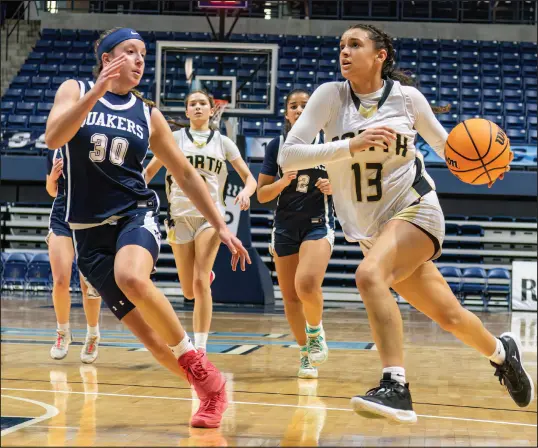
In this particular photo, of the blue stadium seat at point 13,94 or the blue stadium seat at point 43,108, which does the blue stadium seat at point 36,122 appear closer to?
the blue stadium seat at point 43,108

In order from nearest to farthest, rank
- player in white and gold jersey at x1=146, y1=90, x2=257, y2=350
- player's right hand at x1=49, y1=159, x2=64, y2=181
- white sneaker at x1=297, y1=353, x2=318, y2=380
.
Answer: white sneaker at x1=297, y1=353, x2=318, y2=380
player's right hand at x1=49, y1=159, x2=64, y2=181
player in white and gold jersey at x1=146, y1=90, x2=257, y2=350

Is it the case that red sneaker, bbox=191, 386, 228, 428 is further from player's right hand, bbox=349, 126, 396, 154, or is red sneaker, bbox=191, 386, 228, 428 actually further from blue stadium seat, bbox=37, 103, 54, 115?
blue stadium seat, bbox=37, 103, 54, 115

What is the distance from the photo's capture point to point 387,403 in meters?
3.50

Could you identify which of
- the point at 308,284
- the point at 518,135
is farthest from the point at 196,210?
the point at 518,135

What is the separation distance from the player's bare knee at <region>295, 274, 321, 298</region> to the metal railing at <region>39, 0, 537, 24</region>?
18117mm

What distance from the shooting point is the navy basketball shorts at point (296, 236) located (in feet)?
19.7

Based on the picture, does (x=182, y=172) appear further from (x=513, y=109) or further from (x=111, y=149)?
(x=513, y=109)

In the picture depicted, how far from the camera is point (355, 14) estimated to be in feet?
77.0

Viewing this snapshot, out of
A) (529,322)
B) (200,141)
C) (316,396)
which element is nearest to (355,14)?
(529,322)

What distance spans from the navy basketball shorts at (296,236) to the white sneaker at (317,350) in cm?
63

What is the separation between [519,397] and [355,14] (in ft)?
66.9

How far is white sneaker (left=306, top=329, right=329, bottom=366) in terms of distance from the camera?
19.0 feet

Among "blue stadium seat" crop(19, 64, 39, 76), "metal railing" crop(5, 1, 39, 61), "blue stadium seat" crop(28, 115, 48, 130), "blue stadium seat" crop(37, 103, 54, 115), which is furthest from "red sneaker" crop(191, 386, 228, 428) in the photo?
"metal railing" crop(5, 1, 39, 61)

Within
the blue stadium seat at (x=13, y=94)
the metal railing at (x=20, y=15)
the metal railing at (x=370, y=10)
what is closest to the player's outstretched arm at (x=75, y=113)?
the blue stadium seat at (x=13, y=94)
